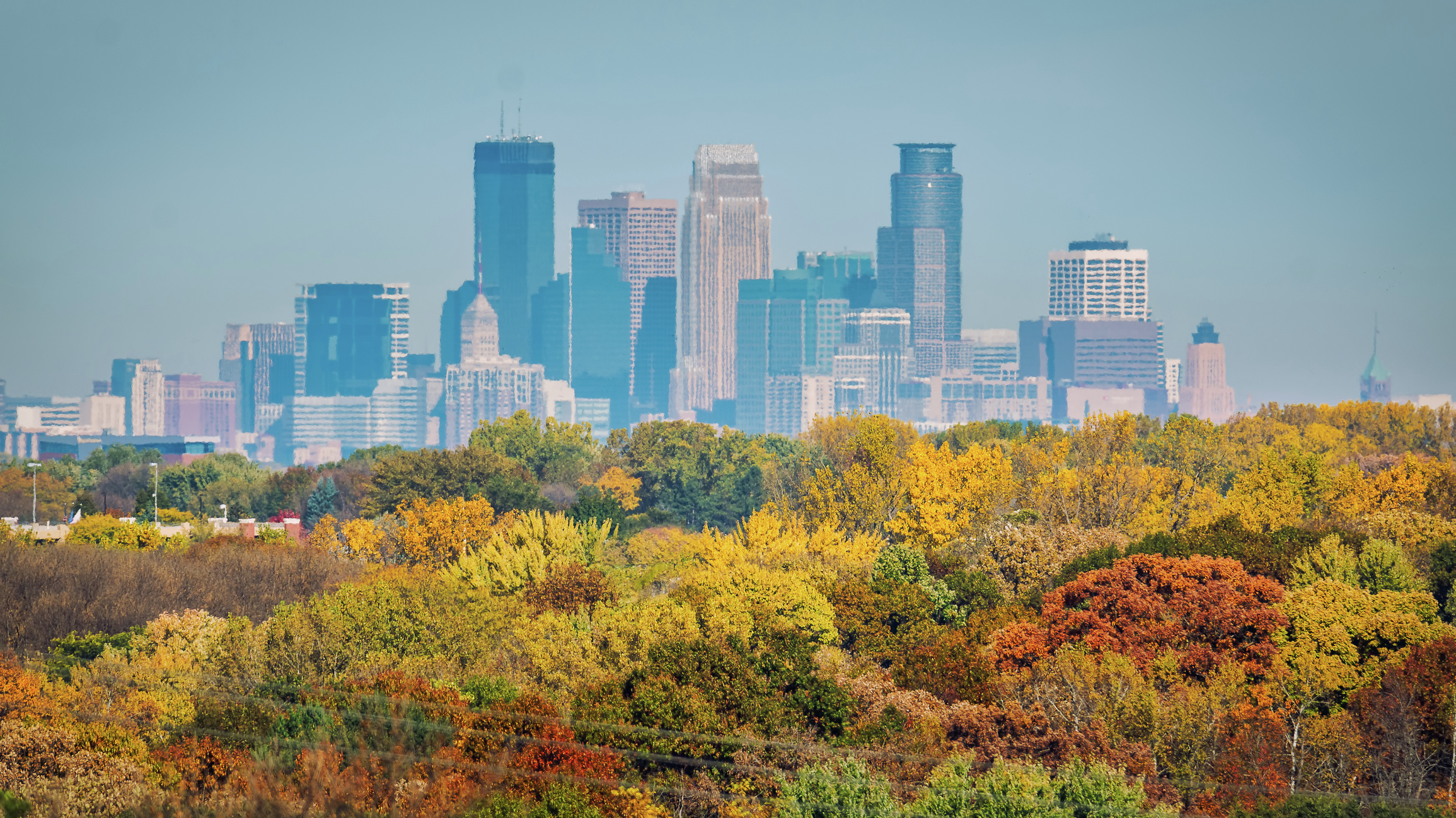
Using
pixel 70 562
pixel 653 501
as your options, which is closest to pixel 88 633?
pixel 70 562

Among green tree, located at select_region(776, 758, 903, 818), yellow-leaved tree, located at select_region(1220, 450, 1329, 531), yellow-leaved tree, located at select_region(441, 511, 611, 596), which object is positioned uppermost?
yellow-leaved tree, located at select_region(1220, 450, 1329, 531)

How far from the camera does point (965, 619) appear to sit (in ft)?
211

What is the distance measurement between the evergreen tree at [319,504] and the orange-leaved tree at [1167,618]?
92.7 meters

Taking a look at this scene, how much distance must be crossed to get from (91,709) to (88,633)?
1855 centimetres

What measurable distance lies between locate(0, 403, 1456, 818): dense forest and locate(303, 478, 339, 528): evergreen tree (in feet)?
143

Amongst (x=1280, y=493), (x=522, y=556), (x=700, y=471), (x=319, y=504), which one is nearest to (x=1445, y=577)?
(x=1280, y=493)

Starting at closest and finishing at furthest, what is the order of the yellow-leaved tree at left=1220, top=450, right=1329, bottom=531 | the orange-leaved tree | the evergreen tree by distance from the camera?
the orange-leaved tree < the yellow-leaved tree at left=1220, top=450, right=1329, bottom=531 < the evergreen tree

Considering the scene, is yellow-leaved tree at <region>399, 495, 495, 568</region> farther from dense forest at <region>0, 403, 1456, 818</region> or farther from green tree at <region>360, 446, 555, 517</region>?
green tree at <region>360, 446, 555, 517</region>

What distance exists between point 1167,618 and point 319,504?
10166cm

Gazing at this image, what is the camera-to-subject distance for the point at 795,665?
159ft

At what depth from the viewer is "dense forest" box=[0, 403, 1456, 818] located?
37.9 meters

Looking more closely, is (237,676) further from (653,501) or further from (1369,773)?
(653,501)

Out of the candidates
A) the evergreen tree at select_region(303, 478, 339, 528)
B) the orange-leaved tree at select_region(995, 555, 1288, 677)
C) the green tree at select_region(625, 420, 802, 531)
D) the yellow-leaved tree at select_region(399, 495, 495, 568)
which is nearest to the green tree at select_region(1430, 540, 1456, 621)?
the orange-leaved tree at select_region(995, 555, 1288, 677)

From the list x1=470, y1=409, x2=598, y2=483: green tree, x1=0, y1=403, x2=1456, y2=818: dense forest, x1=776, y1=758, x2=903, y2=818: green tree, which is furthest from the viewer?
x1=470, y1=409, x2=598, y2=483: green tree
